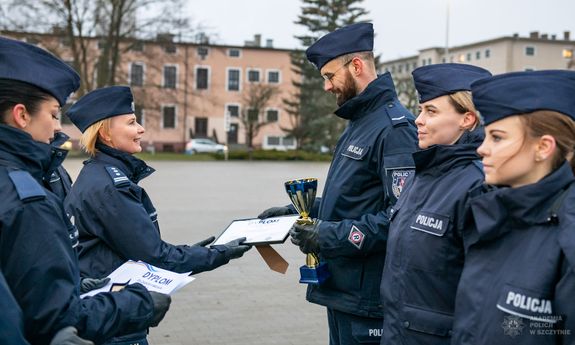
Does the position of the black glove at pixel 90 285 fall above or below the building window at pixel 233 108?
below

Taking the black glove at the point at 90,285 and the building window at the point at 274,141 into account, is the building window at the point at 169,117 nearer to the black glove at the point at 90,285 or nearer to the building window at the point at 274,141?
the building window at the point at 274,141

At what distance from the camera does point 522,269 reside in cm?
235

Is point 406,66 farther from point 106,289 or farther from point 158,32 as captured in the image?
point 106,289

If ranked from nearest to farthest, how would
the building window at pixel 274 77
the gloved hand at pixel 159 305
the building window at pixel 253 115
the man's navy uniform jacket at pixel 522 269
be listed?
1. the man's navy uniform jacket at pixel 522 269
2. the gloved hand at pixel 159 305
3. the building window at pixel 253 115
4. the building window at pixel 274 77

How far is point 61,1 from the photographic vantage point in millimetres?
42688

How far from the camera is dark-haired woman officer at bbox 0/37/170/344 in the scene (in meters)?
2.32

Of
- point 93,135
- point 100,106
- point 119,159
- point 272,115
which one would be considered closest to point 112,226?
point 119,159

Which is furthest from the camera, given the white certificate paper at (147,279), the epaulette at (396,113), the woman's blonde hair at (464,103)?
the epaulette at (396,113)

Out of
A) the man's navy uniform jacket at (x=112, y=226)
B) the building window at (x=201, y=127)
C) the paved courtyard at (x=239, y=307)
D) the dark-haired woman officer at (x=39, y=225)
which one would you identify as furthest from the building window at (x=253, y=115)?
the dark-haired woman officer at (x=39, y=225)

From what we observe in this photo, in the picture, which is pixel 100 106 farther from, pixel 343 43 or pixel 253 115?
pixel 253 115

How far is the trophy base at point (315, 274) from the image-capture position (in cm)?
395

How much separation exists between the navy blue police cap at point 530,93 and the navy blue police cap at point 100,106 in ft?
8.07

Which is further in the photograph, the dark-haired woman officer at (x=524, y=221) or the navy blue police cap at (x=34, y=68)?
the navy blue police cap at (x=34, y=68)

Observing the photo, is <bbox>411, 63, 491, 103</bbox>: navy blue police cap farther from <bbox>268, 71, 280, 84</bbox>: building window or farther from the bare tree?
<bbox>268, 71, 280, 84</bbox>: building window
